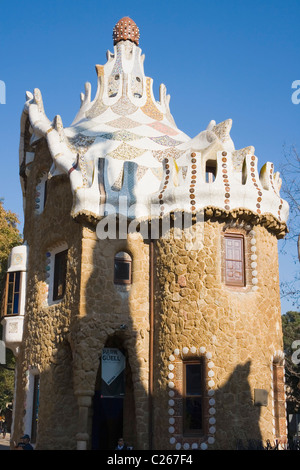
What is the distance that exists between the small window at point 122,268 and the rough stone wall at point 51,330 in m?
0.93

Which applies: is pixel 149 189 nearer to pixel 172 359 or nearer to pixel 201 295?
pixel 201 295

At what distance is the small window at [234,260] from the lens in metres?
13.9

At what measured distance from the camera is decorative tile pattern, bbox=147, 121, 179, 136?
17.3m

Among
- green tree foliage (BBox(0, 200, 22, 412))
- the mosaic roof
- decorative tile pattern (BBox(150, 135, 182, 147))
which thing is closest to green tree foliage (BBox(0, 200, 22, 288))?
green tree foliage (BBox(0, 200, 22, 412))

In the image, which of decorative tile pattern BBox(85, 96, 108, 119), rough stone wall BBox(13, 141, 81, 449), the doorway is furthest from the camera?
decorative tile pattern BBox(85, 96, 108, 119)

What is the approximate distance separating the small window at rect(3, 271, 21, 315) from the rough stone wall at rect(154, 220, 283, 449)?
4.21 metres

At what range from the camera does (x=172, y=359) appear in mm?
13211

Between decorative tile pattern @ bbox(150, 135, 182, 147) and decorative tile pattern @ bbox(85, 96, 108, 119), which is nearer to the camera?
decorative tile pattern @ bbox(150, 135, 182, 147)

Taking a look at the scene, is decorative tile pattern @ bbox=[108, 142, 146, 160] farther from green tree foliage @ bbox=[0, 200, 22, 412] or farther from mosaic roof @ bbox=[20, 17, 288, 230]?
green tree foliage @ bbox=[0, 200, 22, 412]

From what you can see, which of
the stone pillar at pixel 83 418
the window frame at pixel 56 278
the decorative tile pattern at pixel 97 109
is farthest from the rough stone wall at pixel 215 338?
the decorative tile pattern at pixel 97 109

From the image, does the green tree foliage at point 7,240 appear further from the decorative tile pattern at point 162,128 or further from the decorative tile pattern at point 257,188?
the decorative tile pattern at point 257,188

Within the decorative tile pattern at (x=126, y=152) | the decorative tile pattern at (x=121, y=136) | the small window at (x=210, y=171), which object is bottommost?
the small window at (x=210, y=171)
